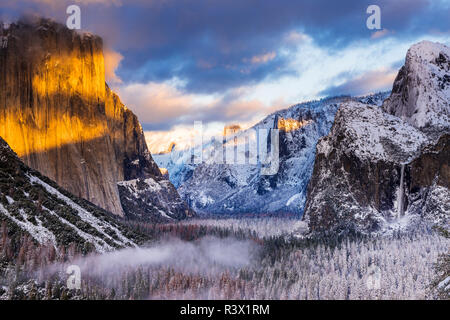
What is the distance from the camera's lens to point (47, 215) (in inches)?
4117

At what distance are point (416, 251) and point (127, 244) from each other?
110 meters

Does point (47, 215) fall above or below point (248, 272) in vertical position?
above

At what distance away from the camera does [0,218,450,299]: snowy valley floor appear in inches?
3324

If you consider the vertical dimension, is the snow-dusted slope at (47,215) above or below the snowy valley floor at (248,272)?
above

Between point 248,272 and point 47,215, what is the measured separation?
73.1 m

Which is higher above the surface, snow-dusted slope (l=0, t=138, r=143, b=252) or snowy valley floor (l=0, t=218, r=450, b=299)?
snow-dusted slope (l=0, t=138, r=143, b=252)

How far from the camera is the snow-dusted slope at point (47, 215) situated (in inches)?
3799

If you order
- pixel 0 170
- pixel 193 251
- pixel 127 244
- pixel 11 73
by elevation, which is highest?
pixel 11 73

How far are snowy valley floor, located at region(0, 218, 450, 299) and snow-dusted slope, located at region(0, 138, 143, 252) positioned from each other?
6333mm

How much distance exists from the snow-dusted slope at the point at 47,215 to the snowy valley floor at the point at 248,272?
633 centimetres

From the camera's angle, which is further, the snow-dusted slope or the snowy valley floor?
the snow-dusted slope
